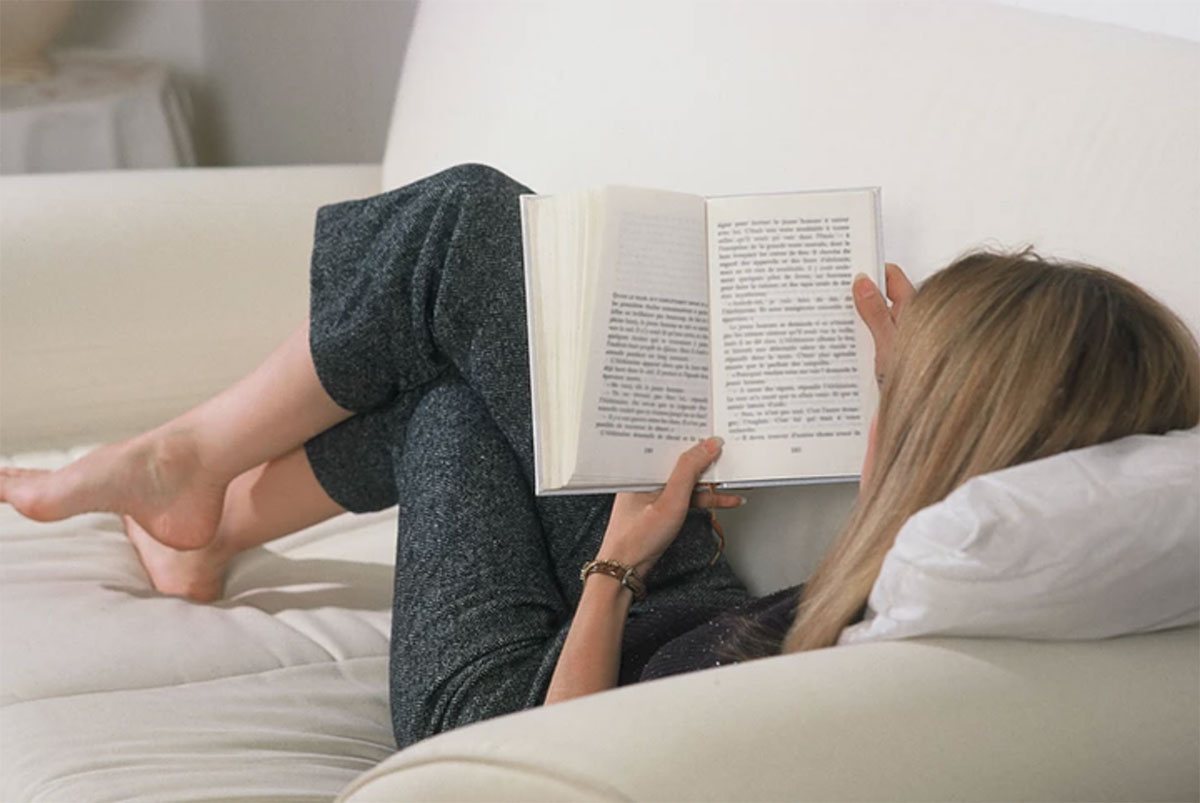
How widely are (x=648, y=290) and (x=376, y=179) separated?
793 mm

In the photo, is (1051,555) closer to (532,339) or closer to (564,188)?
(532,339)

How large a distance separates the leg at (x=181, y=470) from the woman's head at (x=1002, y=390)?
60 cm

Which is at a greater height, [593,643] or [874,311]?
[874,311]

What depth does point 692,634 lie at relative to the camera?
3.23 feet

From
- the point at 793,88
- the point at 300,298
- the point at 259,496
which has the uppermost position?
the point at 793,88

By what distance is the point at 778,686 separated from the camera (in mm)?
671

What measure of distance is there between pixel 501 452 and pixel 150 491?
13.0 inches

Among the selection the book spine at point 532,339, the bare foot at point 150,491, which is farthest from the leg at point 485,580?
the bare foot at point 150,491

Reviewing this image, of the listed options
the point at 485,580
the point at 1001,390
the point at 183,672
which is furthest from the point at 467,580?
the point at 1001,390

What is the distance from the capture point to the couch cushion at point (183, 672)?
1.01 metres

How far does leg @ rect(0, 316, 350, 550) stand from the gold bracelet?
13.5 inches

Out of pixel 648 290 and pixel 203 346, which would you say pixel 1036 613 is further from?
pixel 203 346

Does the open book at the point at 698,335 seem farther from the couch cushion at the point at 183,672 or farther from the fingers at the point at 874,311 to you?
the couch cushion at the point at 183,672

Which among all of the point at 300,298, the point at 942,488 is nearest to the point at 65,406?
the point at 300,298
